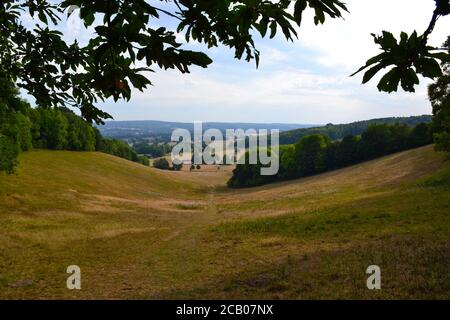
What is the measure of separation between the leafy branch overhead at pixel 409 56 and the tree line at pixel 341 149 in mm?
85934

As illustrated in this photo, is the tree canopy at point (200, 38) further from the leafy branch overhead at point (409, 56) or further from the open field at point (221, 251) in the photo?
the open field at point (221, 251)

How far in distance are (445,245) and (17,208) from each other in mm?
35659

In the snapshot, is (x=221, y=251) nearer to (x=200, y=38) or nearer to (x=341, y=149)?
(x=200, y=38)

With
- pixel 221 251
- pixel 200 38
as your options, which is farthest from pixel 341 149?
pixel 200 38

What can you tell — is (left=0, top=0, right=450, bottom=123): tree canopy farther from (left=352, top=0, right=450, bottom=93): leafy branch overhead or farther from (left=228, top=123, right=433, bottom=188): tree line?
(left=228, top=123, right=433, bottom=188): tree line

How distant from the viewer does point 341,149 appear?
9331cm

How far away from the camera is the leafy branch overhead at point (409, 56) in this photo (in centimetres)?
250

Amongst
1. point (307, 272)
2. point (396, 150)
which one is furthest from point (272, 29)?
point (396, 150)

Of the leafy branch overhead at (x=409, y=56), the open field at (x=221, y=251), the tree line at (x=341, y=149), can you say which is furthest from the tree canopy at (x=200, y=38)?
the tree line at (x=341, y=149)

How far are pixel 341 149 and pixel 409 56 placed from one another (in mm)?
94393

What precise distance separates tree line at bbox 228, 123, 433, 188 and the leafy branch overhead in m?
85.9

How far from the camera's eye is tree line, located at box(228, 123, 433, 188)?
86.7 metres

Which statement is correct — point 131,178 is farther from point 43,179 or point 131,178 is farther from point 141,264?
point 141,264

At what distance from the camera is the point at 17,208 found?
37.6 m
